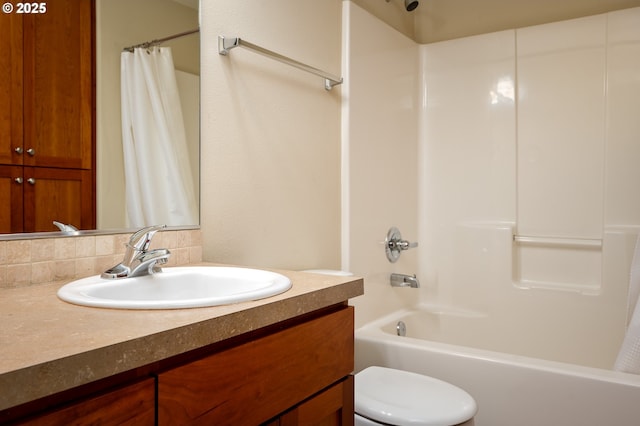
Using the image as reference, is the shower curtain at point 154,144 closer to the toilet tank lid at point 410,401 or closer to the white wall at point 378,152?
Result: the toilet tank lid at point 410,401

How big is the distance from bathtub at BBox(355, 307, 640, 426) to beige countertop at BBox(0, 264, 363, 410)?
879 mm

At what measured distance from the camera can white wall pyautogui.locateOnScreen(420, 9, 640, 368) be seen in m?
2.17

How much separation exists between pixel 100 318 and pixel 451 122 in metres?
2.20

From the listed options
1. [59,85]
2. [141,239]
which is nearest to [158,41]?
[59,85]

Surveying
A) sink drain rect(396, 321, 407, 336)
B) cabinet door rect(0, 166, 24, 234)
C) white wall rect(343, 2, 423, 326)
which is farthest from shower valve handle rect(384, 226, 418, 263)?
cabinet door rect(0, 166, 24, 234)

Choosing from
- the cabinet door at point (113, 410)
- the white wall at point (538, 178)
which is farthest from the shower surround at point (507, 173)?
the cabinet door at point (113, 410)

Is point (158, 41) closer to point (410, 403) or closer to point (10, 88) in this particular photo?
point (10, 88)

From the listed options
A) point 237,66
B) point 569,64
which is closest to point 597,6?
point 569,64

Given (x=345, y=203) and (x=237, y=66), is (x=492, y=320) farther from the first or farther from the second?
(x=237, y=66)

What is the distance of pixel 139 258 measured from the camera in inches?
A: 44.1

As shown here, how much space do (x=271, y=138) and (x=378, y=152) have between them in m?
0.71

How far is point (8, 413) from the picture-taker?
537mm

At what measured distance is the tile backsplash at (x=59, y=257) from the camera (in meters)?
1.01

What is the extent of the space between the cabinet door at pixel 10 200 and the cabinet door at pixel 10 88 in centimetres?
2
